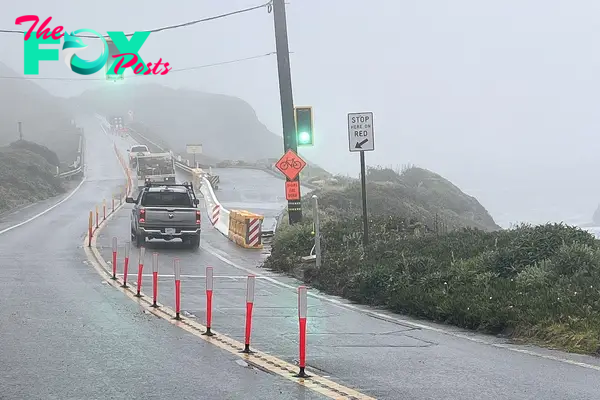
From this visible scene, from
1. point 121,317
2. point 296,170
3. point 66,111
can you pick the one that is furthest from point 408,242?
point 66,111

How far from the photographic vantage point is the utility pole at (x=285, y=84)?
74.7ft

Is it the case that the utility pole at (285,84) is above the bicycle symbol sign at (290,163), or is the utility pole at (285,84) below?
above

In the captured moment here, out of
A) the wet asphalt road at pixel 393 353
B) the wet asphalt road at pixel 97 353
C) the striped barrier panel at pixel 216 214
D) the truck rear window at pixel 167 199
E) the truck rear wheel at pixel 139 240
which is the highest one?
the truck rear window at pixel 167 199

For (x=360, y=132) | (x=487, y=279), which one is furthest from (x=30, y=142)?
(x=487, y=279)

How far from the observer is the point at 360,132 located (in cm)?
1648

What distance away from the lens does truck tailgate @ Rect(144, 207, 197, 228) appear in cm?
2383

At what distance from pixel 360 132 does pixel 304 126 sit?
5.15m

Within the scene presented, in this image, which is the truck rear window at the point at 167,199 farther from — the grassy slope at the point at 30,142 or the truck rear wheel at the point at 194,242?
the grassy slope at the point at 30,142

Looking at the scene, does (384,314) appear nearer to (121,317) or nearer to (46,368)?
(121,317)

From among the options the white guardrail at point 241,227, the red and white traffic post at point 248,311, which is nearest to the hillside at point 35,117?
the white guardrail at point 241,227

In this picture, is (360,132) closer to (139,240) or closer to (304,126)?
(304,126)

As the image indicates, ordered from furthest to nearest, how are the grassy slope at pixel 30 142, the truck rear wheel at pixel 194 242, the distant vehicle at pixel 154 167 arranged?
1. the distant vehicle at pixel 154 167
2. the grassy slope at pixel 30 142
3. the truck rear wheel at pixel 194 242

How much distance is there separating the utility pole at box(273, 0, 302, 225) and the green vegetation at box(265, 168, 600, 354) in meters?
2.27

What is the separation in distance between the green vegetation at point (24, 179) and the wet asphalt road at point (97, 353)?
94.1 ft
